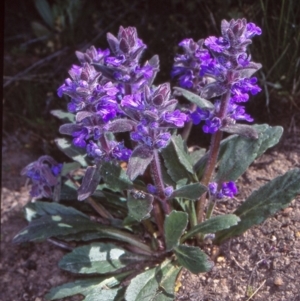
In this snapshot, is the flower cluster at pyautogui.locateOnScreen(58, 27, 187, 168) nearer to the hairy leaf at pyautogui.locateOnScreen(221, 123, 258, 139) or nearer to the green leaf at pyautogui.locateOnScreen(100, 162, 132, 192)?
the green leaf at pyautogui.locateOnScreen(100, 162, 132, 192)

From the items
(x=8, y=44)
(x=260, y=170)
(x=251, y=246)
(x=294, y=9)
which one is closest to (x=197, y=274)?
(x=251, y=246)

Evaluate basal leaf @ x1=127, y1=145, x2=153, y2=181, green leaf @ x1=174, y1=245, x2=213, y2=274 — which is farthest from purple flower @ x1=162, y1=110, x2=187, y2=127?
green leaf @ x1=174, y1=245, x2=213, y2=274

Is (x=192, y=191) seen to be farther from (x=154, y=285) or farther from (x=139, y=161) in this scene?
(x=154, y=285)

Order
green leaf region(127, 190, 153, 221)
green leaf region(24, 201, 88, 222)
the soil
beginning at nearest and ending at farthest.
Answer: green leaf region(127, 190, 153, 221) < the soil < green leaf region(24, 201, 88, 222)

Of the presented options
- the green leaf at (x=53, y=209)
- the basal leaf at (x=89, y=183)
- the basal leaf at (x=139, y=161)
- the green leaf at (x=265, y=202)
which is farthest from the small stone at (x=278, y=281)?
the green leaf at (x=53, y=209)

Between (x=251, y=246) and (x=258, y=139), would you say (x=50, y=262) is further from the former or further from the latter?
(x=258, y=139)

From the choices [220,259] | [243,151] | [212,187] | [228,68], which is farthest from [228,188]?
[228,68]
